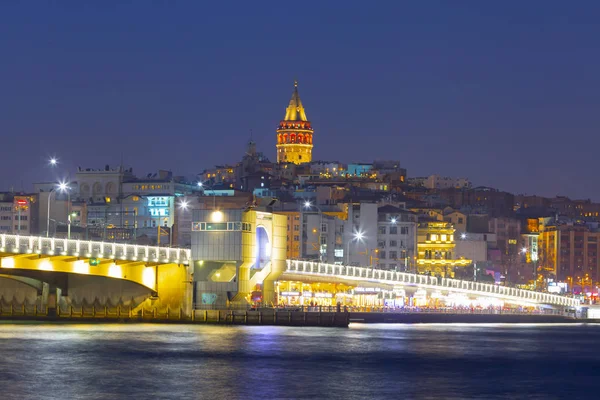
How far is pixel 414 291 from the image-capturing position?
15125 cm

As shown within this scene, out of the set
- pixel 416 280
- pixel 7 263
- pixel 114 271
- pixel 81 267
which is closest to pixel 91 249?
pixel 81 267

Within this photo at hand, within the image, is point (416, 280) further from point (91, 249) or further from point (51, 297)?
point (91, 249)

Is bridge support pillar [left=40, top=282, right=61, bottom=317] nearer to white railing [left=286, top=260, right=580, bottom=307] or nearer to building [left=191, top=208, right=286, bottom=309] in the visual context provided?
building [left=191, top=208, right=286, bottom=309]

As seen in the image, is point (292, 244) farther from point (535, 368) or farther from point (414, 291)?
point (535, 368)

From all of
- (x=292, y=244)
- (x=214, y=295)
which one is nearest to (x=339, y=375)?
(x=214, y=295)

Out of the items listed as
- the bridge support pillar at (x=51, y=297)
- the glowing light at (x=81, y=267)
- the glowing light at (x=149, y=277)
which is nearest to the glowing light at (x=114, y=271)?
the glowing light at (x=81, y=267)

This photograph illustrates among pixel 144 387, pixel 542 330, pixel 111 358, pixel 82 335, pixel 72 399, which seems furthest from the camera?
pixel 542 330

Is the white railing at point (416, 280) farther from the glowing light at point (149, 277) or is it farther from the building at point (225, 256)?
the glowing light at point (149, 277)

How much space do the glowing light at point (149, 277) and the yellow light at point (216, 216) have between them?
21.2 ft

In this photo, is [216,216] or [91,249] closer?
[91,249]

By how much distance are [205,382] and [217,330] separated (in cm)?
3691

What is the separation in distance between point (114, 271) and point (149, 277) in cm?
378

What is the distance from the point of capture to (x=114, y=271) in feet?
383

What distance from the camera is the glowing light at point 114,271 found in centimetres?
11669
